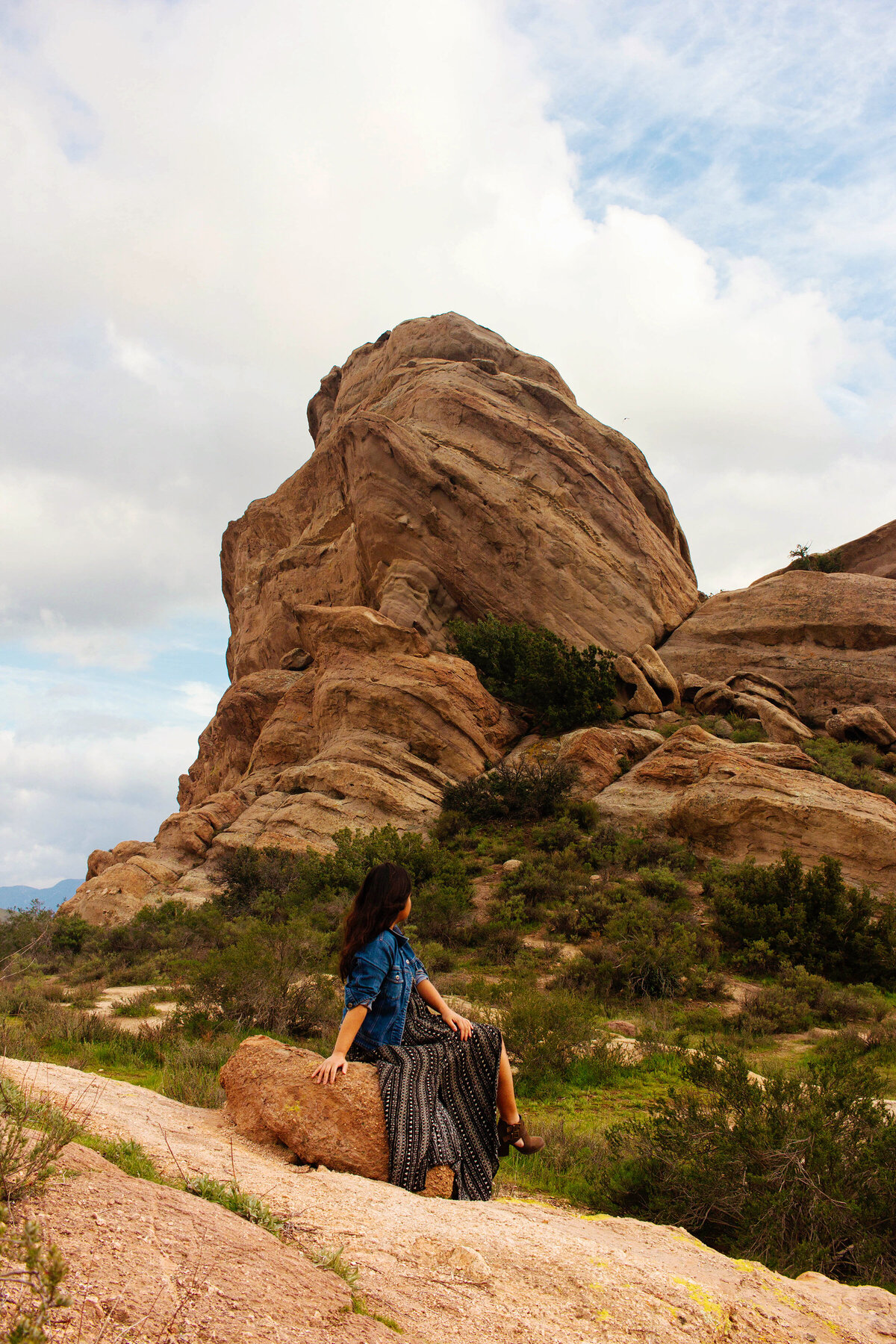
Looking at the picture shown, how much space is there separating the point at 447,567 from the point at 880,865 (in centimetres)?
1574

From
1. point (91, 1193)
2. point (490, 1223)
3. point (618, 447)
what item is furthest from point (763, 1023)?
point (618, 447)

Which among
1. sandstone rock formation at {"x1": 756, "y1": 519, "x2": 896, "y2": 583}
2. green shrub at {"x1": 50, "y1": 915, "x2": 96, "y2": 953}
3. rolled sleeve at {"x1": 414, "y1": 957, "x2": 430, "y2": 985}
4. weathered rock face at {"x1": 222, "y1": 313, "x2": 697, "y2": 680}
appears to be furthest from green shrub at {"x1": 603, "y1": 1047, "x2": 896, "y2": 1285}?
sandstone rock formation at {"x1": 756, "y1": 519, "x2": 896, "y2": 583}

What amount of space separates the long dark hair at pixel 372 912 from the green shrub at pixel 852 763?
48.8 ft

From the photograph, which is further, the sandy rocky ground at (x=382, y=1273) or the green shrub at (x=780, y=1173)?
the green shrub at (x=780, y=1173)

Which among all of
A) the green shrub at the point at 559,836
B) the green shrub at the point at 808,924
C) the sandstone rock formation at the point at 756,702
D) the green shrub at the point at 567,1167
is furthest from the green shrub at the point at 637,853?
the green shrub at the point at 567,1167

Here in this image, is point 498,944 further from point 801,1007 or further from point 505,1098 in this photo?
point 505,1098

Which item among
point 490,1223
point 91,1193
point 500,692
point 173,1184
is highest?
point 500,692

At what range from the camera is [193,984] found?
25.9 feet

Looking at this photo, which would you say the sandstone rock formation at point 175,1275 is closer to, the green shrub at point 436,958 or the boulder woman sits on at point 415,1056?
the boulder woman sits on at point 415,1056

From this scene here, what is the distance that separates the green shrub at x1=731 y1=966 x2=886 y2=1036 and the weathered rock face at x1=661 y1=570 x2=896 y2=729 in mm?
15558

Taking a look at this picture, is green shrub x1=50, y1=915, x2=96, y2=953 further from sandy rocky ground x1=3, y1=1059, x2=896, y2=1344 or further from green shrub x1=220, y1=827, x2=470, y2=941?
sandy rocky ground x1=3, y1=1059, x2=896, y2=1344

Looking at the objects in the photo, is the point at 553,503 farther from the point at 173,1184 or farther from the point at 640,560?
the point at 173,1184

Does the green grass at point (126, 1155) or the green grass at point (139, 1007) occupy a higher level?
the green grass at point (126, 1155)

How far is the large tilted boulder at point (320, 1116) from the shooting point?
340cm
